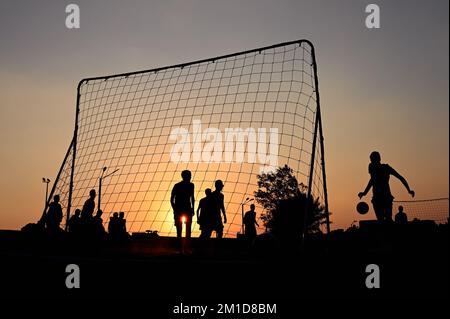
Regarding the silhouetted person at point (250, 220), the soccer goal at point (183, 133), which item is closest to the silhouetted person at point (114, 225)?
the soccer goal at point (183, 133)

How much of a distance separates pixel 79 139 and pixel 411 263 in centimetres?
954

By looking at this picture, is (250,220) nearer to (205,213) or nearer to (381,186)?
(205,213)

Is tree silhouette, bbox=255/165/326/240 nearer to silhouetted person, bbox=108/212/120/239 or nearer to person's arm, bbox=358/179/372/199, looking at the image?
silhouetted person, bbox=108/212/120/239

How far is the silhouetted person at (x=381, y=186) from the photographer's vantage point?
767 cm

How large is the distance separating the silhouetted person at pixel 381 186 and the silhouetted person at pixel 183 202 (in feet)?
10.5

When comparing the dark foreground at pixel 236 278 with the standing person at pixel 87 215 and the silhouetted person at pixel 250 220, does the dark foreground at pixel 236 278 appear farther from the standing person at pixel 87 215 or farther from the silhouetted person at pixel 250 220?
the silhouetted person at pixel 250 220

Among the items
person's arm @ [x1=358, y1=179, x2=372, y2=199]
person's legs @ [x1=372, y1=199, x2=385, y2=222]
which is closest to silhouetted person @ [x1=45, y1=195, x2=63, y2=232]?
person's arm @ [x1=358, y1=179, x2=372, y2=199]

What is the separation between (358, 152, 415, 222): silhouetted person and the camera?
767cm

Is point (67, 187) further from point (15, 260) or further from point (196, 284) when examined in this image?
point (196, 284)

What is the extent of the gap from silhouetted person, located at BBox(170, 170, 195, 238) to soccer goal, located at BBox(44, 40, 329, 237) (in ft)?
6.32

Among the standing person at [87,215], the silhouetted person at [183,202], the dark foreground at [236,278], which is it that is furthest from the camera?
the standing person at [87,215]

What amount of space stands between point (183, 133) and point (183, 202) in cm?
375

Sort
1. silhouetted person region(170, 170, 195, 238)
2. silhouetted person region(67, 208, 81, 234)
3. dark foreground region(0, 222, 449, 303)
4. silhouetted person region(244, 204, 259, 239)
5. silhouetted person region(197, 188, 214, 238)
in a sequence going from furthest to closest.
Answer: silhouetted person region(244, 204, 259, 239) → silhouetted person region(67, 208, 81, 234) → silhouetted person region(197, 188, 214, 238) → silhouetted person region(170, 170, 195, 238) → dark foreground region(0, 222, 449, 303)
